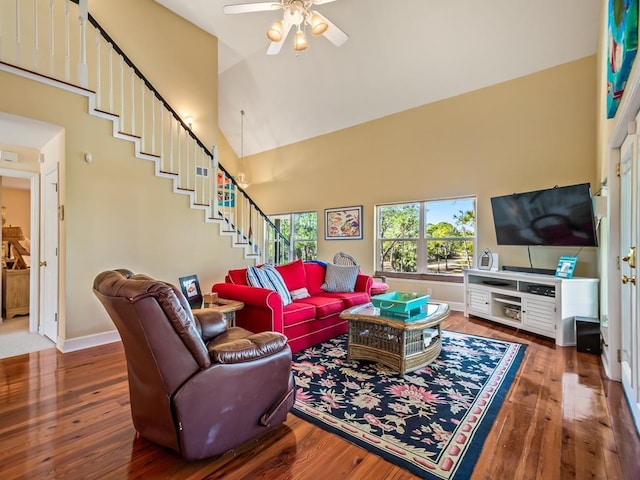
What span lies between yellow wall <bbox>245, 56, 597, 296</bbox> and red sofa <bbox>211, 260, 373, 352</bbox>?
234cm

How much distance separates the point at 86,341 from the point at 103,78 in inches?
126

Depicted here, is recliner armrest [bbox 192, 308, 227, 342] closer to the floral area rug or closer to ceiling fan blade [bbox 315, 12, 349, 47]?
the floral area rug

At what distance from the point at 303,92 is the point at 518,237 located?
4604 mm

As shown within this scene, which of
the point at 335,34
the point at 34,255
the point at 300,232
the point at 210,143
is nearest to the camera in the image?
the point at 335,34

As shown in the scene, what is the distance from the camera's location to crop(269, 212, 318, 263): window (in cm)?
744

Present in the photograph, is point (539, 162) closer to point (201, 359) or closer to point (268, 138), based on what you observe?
point (201, 359)

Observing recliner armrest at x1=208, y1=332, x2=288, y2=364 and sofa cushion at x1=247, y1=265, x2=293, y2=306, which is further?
sofa cushion at x1=247, y1=265, x2=293, y2=306

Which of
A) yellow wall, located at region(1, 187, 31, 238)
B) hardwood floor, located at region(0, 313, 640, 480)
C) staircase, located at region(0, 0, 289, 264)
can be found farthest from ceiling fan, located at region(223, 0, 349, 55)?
yellow wall, located at region(1, 187, 31, 238)

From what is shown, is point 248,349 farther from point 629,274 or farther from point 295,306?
point 629,274

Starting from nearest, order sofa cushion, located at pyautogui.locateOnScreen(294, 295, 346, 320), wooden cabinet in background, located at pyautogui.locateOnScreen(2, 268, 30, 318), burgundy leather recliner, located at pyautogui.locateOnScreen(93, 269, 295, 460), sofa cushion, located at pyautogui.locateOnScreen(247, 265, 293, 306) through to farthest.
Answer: burgundy leather recliner, located at pyautogui.locateOnScreen(93, 269, 295, 460) → sofa cushion, located at pyautogui.locateOnScreen(247, 265, 293, 306) → sofa cushion, located at pyautogui.locateOnScreen(294, 295, 346, 320) → wooden cabinet in background, located at pyautogui.locateOnScreen(2, 268, 30, 318)

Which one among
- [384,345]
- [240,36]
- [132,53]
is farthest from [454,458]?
[240,36]

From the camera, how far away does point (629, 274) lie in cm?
236

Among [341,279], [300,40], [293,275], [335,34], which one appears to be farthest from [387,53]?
[293,275]

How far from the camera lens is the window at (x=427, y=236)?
5422 mm
